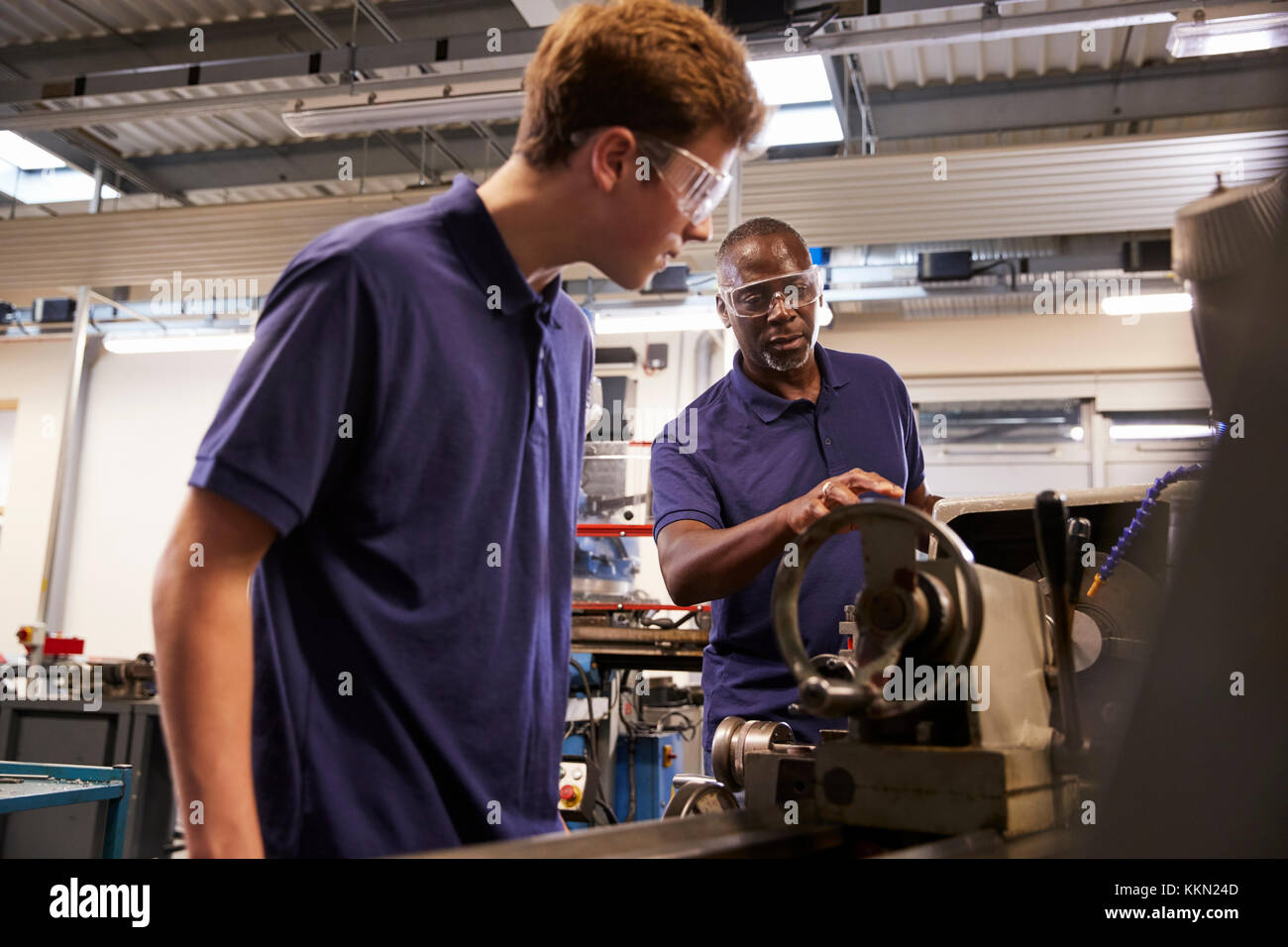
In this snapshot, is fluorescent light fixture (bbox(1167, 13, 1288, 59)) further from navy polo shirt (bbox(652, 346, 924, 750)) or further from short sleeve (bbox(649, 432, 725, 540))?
short sleeve (bbox(649, 432, 725, 540))

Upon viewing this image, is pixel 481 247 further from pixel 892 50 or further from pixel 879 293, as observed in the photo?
pixel 879 293

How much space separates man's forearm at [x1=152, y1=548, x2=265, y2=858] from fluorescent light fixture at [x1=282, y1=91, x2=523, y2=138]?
3.75m

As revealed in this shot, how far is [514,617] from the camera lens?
3.39ft

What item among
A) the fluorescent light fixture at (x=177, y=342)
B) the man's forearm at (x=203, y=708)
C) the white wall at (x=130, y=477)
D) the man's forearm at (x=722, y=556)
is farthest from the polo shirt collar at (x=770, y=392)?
the white wall at (x=130, y=477)

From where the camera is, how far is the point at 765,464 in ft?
5.96

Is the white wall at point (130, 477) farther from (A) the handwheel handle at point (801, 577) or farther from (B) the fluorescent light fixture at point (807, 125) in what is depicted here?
(A) the handwheel handle at point (801, 577)

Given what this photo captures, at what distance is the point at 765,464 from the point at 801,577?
916mm

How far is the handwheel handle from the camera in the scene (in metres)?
0.86

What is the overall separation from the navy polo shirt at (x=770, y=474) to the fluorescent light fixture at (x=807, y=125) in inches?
145

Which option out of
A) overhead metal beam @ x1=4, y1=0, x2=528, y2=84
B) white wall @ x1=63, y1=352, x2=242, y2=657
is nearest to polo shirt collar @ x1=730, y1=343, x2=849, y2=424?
overhead metal beam @ x1=4, y1=0, x2=528, y2=84

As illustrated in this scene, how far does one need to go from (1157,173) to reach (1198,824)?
5.42 m

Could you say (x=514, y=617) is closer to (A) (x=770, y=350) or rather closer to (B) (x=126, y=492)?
(A) (x=770, y=350)

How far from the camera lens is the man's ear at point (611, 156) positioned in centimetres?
100
